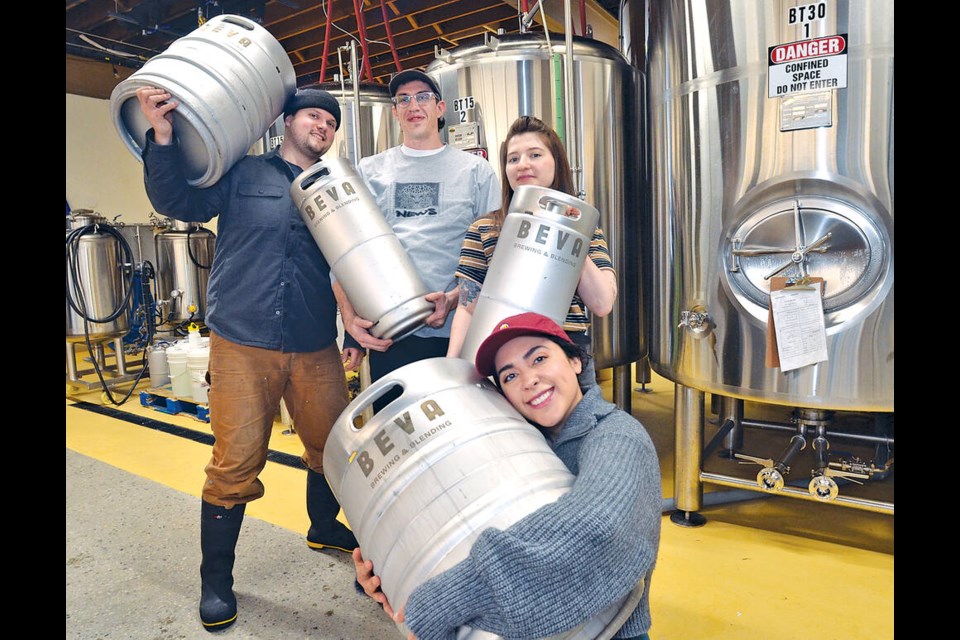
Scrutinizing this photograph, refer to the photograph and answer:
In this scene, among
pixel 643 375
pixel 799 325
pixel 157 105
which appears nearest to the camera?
pixel 157 105

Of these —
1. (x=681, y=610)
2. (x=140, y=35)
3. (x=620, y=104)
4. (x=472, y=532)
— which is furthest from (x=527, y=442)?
(x=140, y=35)

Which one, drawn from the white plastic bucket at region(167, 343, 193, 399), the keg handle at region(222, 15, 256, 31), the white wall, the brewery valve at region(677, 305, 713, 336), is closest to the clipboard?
the brewery valve at region(677, 305, 713, 336)

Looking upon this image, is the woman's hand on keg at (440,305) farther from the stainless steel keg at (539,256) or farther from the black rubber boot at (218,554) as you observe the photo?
the black rubber boot at (218,554)

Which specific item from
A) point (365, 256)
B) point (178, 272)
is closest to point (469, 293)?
point (365, 256)

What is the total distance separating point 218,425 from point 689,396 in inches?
61.3

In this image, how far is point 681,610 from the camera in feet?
5.78

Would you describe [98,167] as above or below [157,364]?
above

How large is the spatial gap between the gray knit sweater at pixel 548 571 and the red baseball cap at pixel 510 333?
296mm

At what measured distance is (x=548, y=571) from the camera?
83cm

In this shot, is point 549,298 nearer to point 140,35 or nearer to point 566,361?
point 566,361

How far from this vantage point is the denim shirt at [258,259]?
5.93 feet

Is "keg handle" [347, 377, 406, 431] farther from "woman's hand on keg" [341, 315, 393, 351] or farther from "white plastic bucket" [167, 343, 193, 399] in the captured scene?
"white plastic bucket" [167, 343, 193, 399]

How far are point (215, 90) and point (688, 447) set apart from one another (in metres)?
1.87

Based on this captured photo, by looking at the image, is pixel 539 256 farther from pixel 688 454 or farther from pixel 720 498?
pixel 720 498
